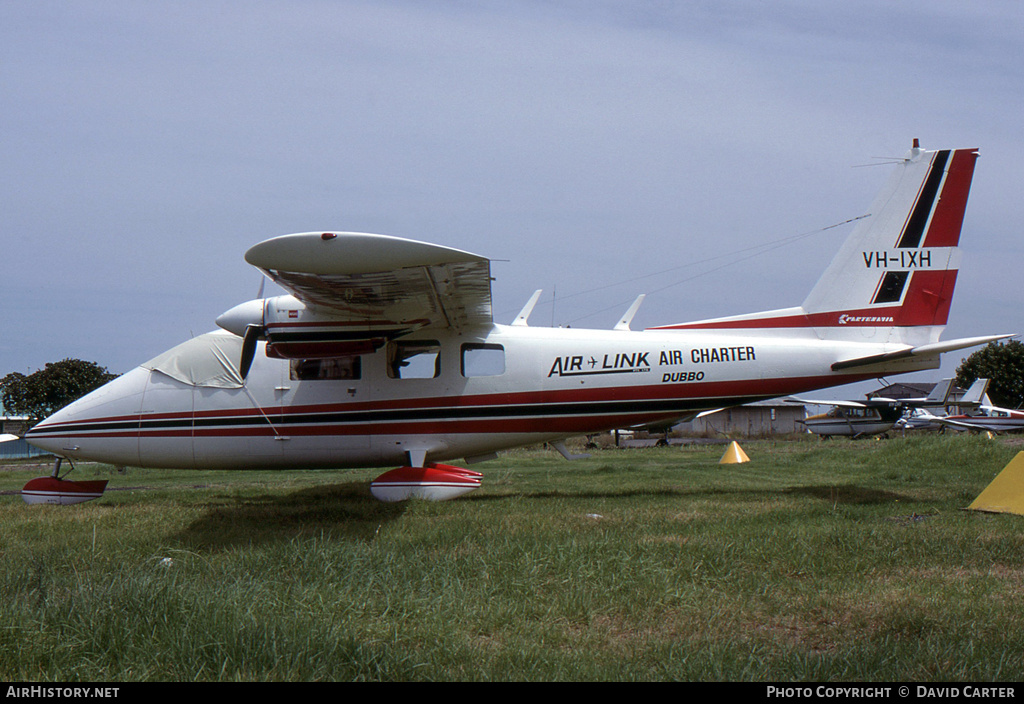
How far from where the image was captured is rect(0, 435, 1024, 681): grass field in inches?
136

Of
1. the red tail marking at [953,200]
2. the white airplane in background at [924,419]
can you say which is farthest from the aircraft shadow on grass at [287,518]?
the white airplane in background at [924,419]

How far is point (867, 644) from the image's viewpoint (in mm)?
3787

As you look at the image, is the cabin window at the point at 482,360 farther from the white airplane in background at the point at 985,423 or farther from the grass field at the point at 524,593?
the white airplane in background at the point at 985,423

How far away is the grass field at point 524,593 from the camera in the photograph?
3449 mm

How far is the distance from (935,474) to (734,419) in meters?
40.8

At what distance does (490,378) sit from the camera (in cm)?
1055

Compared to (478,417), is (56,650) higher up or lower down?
lower down

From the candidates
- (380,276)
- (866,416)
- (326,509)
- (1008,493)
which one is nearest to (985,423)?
(866,416)

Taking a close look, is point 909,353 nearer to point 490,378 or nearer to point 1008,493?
point 1008,493

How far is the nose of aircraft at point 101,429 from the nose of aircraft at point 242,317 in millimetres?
2232

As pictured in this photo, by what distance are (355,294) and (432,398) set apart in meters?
2.40

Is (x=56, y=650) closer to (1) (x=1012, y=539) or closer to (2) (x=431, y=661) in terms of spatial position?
(2) (x=431, y=661)

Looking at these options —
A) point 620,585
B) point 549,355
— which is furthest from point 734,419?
point 620,585

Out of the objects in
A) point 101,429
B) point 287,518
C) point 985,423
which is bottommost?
point 287,518
